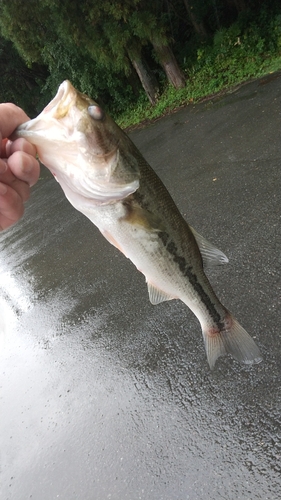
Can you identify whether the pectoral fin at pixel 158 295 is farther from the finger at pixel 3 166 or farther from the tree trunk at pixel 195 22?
the tree trunk at pixel 195 22

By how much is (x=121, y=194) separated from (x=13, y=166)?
50cm

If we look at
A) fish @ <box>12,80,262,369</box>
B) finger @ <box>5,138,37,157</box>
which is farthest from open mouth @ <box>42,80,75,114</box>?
finger @ <box>5,138,37,157</box>

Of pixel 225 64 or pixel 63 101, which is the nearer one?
pixel 63 101

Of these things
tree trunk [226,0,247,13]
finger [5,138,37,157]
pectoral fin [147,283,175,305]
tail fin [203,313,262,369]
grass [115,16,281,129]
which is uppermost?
finger [5,138,37,157]

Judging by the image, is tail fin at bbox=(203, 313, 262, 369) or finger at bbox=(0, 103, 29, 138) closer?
finger at bbox=(0, 103, 29, 138)

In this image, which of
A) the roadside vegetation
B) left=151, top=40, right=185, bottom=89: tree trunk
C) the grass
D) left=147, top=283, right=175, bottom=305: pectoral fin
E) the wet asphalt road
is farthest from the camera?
left=151, top=40, right=185, bottom=89: tree trunk

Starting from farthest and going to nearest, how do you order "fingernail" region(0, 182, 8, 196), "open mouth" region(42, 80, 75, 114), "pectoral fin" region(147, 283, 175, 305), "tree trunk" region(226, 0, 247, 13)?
"tree trunk" region(226, 0, 247, 13), "pectoral fin" region(147, 283, 175, 305), "fingernail" region(0, 182, 8, 196), "open mouth" region(42, 80, 75, 114)

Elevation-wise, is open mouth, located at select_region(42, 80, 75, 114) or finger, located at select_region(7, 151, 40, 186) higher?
open mouth, located at select_region(42, 80, 75, 114)

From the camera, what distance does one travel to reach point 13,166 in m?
1.78

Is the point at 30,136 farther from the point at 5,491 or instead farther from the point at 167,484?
the point at 5,491

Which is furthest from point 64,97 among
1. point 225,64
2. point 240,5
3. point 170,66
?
point 240,5

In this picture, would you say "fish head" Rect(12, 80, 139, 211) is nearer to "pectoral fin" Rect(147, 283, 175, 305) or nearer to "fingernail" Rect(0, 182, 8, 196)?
"fingernail" Rect(0, 182, 8, 196)

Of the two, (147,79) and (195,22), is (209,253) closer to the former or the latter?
(147,79)

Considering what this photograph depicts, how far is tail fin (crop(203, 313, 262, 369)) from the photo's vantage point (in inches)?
87.3
